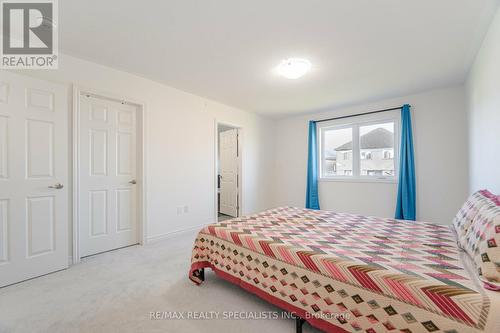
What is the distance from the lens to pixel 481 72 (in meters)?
2.33

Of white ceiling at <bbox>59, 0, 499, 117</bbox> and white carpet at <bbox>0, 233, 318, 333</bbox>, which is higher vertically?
white ceiling at <bbox>59, 0, 499, 117</bbox>

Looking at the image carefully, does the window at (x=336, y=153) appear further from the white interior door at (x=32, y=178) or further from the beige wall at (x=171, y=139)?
the white interior door at (x=32, y=178)

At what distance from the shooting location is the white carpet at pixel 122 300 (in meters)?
1.50

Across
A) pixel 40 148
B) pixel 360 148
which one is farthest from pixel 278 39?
pixel 360 148

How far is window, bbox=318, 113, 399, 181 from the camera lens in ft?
13.2

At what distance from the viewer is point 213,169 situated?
408 cm

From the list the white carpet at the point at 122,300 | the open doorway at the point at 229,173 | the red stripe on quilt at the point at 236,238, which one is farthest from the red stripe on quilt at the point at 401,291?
the open doorway at the point at 229,173

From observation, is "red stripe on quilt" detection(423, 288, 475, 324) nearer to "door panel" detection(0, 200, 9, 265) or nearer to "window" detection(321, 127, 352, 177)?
"door panel" detection(0, 200, 9, 265)

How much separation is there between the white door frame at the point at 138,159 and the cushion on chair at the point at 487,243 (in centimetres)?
339

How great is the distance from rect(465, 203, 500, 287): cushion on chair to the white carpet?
1089 millimetres

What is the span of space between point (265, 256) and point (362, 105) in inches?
153

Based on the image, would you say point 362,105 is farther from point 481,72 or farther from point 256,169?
point 256,169

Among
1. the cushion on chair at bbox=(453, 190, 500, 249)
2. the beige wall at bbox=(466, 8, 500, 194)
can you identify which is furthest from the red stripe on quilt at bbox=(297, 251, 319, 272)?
the beige wall at bbox=(466, 8, 500, 194)

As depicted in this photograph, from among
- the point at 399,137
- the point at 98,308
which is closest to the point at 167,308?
the point at 98,308
